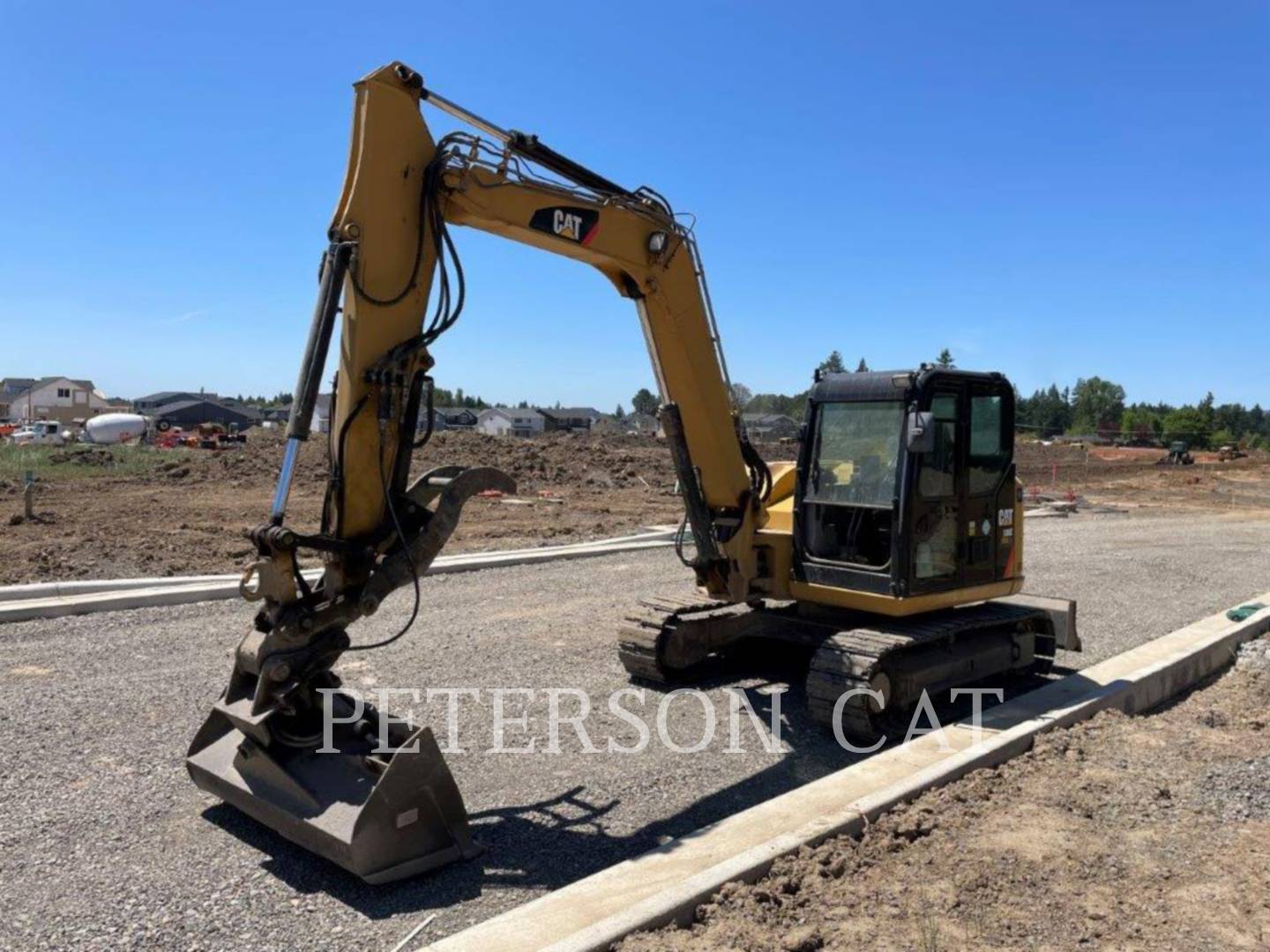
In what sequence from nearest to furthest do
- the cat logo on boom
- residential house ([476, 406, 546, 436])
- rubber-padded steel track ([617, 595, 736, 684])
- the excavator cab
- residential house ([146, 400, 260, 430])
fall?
the cat logo on boom
the excavator cab
rubber-padded steel track ([617, 595, 736, 684])
residential house ([146, 400, 260, 430])
residential house ([476, 406, 546, 436])

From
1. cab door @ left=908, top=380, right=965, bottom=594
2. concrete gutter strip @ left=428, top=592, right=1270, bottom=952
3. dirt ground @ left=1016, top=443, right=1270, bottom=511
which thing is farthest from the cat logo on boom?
dirt ground @ left=1016, top=443, right=1270, bottom=511

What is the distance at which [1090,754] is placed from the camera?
597 centimetres

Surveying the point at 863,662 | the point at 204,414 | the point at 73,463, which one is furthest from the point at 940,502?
the point at 204,414

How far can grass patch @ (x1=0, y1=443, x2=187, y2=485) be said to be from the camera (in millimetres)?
25797

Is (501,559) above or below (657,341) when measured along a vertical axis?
below

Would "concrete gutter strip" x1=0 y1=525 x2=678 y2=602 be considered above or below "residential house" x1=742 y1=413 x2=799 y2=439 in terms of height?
below

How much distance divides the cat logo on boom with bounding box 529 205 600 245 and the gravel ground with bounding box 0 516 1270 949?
315 cm

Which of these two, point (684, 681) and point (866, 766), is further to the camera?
point (684, 681)

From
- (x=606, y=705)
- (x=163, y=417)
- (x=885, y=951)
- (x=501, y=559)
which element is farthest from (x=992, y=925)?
(x=163, y=417)

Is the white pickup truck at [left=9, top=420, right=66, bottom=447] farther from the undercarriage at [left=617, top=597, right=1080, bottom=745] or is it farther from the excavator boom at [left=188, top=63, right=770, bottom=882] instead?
the excavator boom at [left=188, top=63, right=770, bottom=882]

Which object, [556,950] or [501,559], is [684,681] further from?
[501,559]

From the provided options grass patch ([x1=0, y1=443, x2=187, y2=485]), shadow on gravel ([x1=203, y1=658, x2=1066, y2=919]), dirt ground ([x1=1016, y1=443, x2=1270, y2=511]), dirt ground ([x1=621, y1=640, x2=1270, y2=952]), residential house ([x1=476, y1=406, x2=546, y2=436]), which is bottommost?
shadow on gravel ([x1=203, y1=658, x2=1066, y2=919])

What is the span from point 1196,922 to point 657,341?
4323mm

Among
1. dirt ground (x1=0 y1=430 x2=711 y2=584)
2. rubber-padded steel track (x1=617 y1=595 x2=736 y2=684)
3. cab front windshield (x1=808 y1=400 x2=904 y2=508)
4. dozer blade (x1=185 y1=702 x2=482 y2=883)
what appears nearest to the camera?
dozer blade (x1=185 y1=702 x2=482 y2=883)
